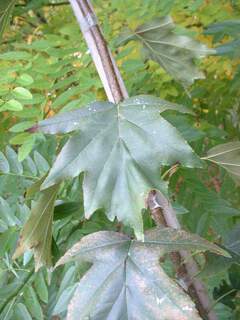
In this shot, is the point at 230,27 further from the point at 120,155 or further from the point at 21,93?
the point at 120,155

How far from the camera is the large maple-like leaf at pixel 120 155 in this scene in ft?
1.80

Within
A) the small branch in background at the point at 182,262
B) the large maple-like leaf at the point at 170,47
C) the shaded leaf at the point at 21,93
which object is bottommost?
the small branch in background at the point at 182,262

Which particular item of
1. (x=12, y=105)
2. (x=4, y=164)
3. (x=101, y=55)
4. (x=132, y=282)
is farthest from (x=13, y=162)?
(x=132, y=282)

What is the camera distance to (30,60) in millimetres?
1197

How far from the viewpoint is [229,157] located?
694 mm

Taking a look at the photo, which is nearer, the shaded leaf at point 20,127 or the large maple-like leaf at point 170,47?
the large maple-like leaf at point 170,47

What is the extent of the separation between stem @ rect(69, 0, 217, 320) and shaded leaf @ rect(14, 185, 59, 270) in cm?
14

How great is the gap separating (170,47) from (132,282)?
14.0 inches

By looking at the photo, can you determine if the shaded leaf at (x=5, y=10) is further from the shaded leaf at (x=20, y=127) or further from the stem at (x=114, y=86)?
the shaded leaf at (x=20, y=127)

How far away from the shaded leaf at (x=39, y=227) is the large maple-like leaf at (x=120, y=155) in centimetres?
9

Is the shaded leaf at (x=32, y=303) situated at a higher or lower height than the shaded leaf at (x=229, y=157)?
lower

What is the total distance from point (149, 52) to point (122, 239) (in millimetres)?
295

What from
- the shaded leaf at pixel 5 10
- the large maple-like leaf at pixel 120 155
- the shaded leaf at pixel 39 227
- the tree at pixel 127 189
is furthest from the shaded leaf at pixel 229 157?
the shaded leaf at pixel 5 10

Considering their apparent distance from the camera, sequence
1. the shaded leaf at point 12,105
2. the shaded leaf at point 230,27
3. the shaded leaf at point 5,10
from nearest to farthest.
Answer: the shaded leaf at point 5,10
the shaded leaf at point 12,105
the shaded leaf at point 230,27
